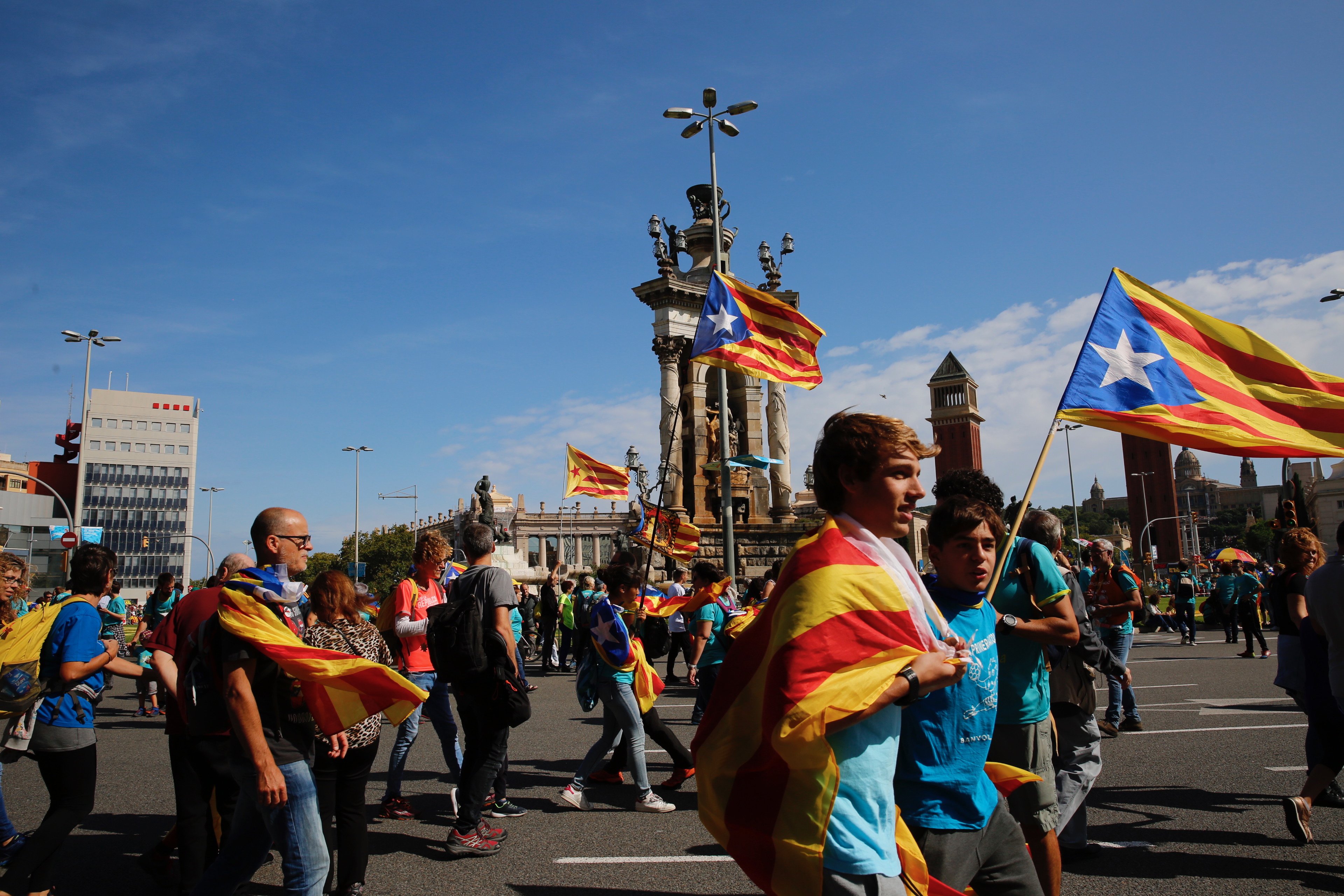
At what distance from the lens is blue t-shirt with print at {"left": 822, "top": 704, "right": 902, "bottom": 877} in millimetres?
2074

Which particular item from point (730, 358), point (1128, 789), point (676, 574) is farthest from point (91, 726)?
point (676, 574)

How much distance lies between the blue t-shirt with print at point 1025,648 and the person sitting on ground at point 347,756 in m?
2.86

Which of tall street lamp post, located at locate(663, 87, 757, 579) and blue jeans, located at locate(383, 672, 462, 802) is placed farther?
tall street lamp post, located at locate(663, 87, 757, 579)

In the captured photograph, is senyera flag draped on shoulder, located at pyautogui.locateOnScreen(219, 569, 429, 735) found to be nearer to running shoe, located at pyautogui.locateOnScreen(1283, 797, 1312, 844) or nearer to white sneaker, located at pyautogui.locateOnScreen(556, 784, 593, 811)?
white sneaker, located at pyautogui.locateOnScreen(556, 784, 593, 811)

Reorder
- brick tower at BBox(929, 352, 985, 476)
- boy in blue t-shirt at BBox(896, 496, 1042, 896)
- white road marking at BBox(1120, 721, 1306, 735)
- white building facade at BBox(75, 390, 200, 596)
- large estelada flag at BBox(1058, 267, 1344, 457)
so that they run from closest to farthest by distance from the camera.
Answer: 1. boy in blue t-shirt at BBox(896, 496, 1042, 896)
2. large estelada flag at BBox(1058, 267, 1344, 457)
3. white road marking at BBox(1120, 721, 1306, 735)
4. white building facade at BBox(75, 390, 200, 596)
5. brick tower at BBox(929, 352, 985, 476)

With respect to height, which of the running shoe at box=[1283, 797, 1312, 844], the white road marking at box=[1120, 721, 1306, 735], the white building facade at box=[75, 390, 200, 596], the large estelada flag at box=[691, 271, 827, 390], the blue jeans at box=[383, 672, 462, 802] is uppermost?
the white building facade at box=[75, 390, 200, 596]

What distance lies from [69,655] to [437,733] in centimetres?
244

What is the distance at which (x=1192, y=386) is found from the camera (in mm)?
5020

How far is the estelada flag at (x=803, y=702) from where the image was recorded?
6.80ft

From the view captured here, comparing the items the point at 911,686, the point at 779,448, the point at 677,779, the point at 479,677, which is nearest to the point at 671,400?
the point at 779,448

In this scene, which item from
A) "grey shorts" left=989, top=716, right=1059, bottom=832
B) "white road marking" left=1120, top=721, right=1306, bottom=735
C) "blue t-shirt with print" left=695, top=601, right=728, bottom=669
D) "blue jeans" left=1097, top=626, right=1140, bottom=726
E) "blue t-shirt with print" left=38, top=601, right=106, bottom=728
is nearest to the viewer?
"grey shorts" left=989, top=716, right=1059, bottom=832

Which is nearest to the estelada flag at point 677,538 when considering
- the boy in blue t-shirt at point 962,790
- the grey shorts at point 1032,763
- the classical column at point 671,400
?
the classical column at point 671,400

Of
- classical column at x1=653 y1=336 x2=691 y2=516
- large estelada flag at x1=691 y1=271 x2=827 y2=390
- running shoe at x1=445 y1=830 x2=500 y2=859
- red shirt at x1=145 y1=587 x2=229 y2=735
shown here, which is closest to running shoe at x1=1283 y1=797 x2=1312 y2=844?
running shoe at x1=445 y1=830 x2=500 y2=859

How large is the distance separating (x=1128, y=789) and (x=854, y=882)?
5.60m
